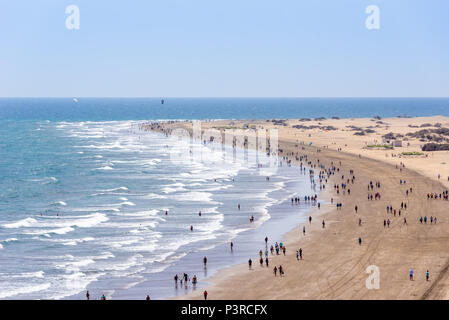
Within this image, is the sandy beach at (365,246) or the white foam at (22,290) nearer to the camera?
the white foam at (22,290)

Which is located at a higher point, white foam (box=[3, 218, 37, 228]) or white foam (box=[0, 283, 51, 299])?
white foam (box=[3, 218, 37, 228])

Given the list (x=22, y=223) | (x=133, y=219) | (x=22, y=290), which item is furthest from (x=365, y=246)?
(x=22, y=223)

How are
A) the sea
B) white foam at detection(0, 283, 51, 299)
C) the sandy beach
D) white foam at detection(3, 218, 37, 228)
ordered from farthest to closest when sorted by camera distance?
white foam at detection(3, 218, 37, 228) < the sea < the sandy beach < white foam at detection(0, 283, 51, 299)

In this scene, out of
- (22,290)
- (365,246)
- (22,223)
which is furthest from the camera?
(22,223)

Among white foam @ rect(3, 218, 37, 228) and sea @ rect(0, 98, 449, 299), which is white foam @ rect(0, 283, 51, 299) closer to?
A: sea @ rect(0, 98, 449, 299)

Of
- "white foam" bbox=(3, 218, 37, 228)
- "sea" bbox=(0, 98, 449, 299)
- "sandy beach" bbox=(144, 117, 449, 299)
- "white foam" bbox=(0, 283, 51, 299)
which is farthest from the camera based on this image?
"white foam" bbox=(3, 218, 37, 228)

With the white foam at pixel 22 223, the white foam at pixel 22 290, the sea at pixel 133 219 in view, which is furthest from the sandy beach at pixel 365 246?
the white foam at pixel 22 223

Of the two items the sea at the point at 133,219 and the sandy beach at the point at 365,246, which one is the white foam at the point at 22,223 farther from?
the sandy beach at the point at 365,246

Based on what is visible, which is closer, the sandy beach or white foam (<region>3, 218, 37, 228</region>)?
the sandy beach

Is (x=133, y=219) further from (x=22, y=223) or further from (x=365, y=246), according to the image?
(x=365, y=246)

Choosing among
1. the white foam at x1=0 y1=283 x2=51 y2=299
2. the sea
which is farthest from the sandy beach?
the white foam at x1=0 y1=283 x2=51 y2=299

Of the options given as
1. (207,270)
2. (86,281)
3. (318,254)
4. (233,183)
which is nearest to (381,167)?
(233,183)
